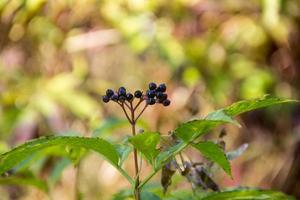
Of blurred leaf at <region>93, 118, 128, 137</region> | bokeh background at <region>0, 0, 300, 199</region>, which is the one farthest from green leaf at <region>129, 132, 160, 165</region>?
bokeh background at <region>0, 0, 300, 199</region>

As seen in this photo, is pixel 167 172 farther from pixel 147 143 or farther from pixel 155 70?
pixel 155 70

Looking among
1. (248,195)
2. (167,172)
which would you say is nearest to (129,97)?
(167,172)

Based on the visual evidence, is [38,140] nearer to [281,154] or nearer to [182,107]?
[182,107]

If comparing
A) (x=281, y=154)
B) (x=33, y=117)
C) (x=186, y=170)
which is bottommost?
(x=186, y=170)

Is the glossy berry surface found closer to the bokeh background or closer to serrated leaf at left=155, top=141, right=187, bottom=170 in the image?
serrated leaf at left=155, top=141, right=187, bottom=170

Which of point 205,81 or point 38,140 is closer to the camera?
point 38,140

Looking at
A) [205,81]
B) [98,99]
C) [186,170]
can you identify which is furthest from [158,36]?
[186,170]
